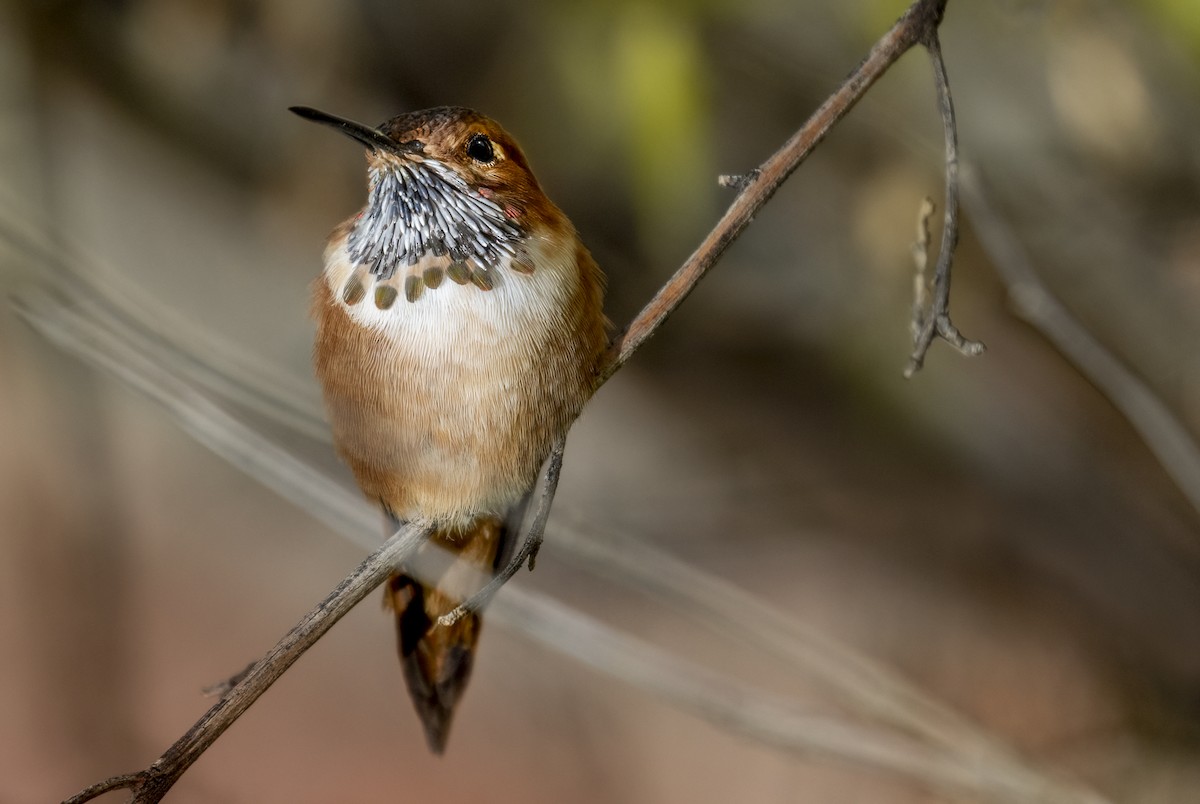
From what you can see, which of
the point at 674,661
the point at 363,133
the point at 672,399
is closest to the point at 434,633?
the point at 363,133

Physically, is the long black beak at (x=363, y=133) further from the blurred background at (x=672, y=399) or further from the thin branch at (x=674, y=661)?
the blurred background at (x=672, y=399)

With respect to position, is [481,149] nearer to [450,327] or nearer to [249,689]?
[450,327]

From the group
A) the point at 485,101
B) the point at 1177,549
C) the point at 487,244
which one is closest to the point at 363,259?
the point at 487,244

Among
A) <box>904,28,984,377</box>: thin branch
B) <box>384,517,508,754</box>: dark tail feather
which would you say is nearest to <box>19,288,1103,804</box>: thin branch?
<box>384,517,508,754</box>: dark tail feather

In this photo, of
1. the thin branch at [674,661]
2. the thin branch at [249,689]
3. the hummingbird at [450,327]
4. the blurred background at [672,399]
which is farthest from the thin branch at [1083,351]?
the thin branch at [249,689]

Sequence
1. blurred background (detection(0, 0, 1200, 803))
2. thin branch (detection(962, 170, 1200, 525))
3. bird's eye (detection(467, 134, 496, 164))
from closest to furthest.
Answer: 1. bird's eye (detection(467, 134, 496, 164))
2. thin branch (detection(962, 170, 1200, 525))
3. blurred background (detection(0, 0, 1200, 803))

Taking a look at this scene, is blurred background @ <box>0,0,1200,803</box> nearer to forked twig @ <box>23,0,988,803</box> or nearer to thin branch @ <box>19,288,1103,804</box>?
thin branch @ <box>19,288,1103,804</box>

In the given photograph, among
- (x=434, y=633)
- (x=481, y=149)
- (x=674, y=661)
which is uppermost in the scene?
(x=481, y=149)
